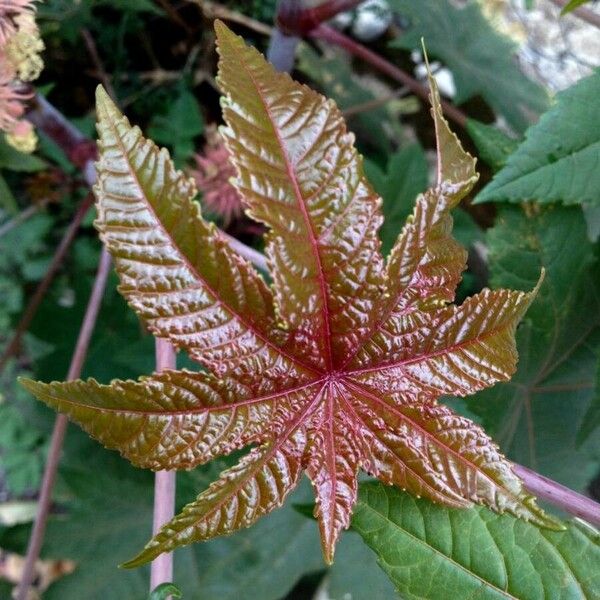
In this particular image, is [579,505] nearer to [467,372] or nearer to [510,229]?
[467,372]

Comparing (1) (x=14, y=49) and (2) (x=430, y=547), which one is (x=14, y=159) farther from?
(2) (x=430, y=547)

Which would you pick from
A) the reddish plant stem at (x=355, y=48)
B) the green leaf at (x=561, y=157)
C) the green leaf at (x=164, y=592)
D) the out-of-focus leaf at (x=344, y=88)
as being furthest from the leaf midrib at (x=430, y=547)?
the out-of-focus leaf at (x=344, y=88)

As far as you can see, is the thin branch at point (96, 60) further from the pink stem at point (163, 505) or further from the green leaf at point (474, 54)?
the pink stem at point (163, 505)

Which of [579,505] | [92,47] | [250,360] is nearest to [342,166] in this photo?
[250,360]

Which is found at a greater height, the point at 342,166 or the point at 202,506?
the point at 342,166

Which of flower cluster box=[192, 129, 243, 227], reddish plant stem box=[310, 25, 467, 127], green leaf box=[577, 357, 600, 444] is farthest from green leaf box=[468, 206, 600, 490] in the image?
flower cluster box=[192, 129, 243, 227]

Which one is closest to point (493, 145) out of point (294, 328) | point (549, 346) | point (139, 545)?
point (549, 346)
